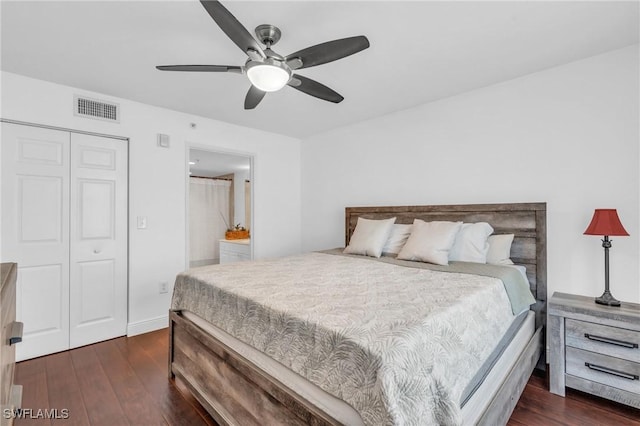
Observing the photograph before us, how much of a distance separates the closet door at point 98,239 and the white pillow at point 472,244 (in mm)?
3342

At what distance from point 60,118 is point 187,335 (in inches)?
95.2

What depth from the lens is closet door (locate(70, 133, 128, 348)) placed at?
114 inches

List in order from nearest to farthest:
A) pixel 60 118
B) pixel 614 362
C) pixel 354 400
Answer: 1. pixel 354 400
2. pixel 614 362
3. pixel 60 118

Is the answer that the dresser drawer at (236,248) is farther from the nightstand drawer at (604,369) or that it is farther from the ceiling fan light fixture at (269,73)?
the nightstand drawer at (604,369)

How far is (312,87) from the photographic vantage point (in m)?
2.12

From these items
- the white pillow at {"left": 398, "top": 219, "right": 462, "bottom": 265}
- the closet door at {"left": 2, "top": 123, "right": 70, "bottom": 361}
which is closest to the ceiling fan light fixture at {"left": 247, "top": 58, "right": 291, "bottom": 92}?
the white pillow at {"left": 398, "top": 219, "right": 462, "bottom": 265}

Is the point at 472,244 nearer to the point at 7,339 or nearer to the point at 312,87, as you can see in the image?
the point at 312,87

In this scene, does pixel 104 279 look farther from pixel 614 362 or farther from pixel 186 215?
pixel 614 362

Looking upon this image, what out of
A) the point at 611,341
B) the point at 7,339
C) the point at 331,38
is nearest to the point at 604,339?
the point at 611,341

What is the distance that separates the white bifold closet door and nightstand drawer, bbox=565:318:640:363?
3976 mm

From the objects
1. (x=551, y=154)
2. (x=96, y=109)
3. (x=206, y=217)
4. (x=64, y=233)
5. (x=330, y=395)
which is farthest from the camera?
(x=206, y=217)

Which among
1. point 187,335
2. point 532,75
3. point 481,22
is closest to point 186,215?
point 187,335

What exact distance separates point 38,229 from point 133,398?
1.82 meters

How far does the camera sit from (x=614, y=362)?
1.91 meters
